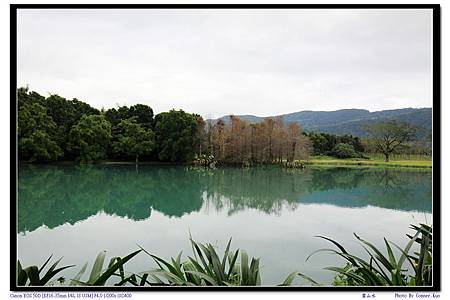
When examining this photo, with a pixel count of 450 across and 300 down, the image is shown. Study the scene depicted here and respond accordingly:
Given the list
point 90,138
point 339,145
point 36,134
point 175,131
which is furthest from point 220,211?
point 36,134

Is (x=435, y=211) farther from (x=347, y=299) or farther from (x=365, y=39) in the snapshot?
(x=365, y=39)

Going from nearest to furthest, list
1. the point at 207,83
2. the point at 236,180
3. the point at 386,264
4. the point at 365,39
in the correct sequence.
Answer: the point at 386,264 → the point at 365,39 → the point at 207,83 → the point at 236,180

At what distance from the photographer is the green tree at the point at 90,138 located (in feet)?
9.59

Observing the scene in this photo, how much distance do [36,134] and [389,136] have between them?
2.71m

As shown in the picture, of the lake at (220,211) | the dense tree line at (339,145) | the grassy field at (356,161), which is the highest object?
the dense tree line at (339,145)

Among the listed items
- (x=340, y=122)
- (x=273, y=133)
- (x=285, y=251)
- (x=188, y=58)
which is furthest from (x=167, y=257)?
(x=340, y=122)

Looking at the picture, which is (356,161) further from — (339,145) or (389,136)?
(389,136)

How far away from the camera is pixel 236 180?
3801mm

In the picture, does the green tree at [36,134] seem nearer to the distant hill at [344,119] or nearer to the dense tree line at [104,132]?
the dense tree line at [104,132]

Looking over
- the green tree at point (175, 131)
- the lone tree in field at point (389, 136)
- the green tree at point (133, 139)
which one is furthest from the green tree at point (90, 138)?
the lone tree in field at point (389, 136)

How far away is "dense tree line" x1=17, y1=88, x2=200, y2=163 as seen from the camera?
9.11ft

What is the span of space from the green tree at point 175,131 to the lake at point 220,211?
17 cm

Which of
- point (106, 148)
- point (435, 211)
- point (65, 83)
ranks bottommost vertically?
point (435, 211)

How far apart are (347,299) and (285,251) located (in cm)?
121
